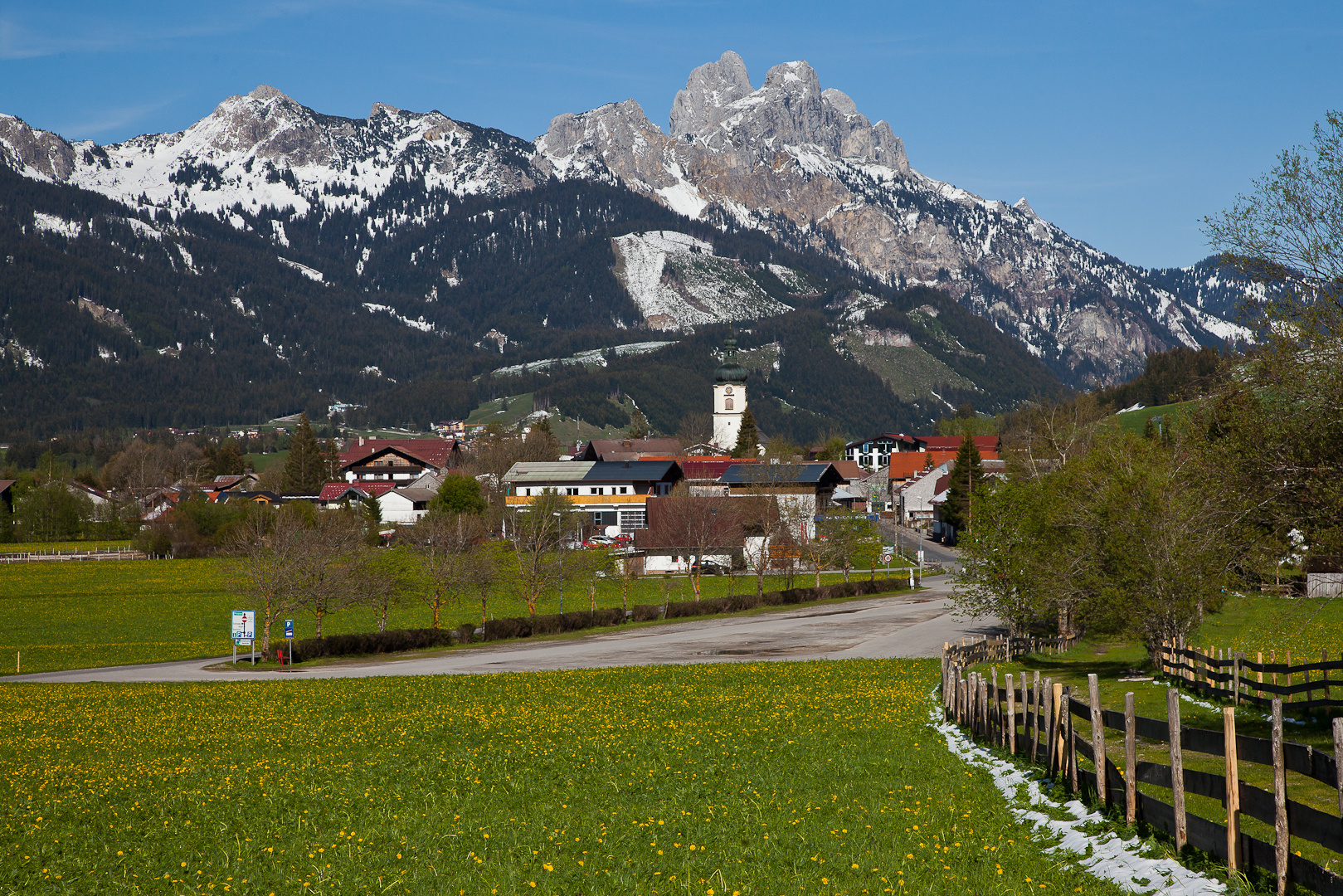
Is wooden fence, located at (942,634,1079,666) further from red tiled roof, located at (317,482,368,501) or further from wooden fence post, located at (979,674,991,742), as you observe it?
red tiled roof, located at (317,482,368,501)

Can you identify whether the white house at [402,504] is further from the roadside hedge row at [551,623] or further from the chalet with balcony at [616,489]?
the roadside hedge row at [551,623]

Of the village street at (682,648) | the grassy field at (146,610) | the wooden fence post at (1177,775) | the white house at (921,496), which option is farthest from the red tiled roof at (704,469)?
the wooden fence post at (1177,775)

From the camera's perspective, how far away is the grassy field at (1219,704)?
15273 mm

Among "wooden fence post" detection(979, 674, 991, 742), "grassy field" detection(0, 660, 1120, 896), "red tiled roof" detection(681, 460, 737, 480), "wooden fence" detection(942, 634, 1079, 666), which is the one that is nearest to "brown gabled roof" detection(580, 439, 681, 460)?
"red tiled roof" detection(681, 460, 737, 480)

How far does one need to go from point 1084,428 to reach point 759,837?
73842 millimetres

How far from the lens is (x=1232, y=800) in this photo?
34.1 feet

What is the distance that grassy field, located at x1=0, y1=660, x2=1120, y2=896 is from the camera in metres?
11.8

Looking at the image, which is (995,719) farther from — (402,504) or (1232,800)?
(402,504)

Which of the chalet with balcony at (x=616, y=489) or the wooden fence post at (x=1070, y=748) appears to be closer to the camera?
the wooden fence post at (x=1070, y=748)

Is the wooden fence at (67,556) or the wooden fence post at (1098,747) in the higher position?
the wooden fence post at (1098,747)

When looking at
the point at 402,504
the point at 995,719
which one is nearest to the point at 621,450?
the point at 402,504

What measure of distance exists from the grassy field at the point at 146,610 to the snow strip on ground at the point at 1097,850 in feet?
164

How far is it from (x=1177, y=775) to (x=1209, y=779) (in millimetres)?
377

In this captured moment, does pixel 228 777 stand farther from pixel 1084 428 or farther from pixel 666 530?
pixel 666 530
